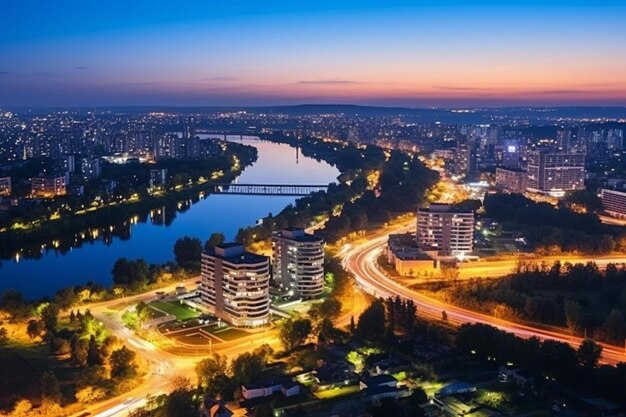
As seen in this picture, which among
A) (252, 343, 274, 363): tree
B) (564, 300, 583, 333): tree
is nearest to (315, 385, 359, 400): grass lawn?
(252, 343, 274, 363): tree

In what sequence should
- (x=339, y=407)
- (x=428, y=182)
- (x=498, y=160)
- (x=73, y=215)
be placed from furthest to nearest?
(x=498, y=160) → (x=428, y=182) → (x=73, y=215) → (x=339, y=407)

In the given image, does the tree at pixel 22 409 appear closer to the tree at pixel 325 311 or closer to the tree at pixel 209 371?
the tree at pixel 209 371

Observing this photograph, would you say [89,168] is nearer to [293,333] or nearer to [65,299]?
[65,299]

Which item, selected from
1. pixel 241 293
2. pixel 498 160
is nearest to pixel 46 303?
pixel 241 293

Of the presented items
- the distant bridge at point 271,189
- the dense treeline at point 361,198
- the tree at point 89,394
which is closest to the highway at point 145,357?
Result: the tree at point 89,394

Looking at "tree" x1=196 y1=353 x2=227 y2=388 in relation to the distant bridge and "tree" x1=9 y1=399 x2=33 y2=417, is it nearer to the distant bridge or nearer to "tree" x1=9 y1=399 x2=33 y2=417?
"tree" x1=9 y1=399 x2=33 y2=417

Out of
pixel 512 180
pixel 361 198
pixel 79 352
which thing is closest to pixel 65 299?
pixel 79 352

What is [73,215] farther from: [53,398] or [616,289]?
[616,289]
